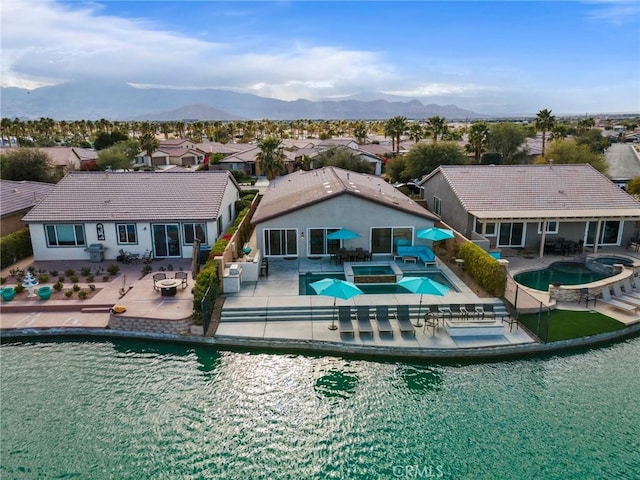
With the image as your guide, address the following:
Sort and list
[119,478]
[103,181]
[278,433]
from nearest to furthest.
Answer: [119,478] < [278,433] < [103,181]

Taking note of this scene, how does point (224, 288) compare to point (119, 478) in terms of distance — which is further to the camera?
point (224, 288)

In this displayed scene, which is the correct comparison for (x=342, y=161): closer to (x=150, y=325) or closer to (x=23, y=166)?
(x=23, y=166)

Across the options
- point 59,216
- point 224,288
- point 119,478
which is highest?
point 59,216

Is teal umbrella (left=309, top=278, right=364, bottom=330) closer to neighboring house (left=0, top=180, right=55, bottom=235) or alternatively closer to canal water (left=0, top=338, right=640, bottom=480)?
canal water (left=0, top=338, right=640, bottom=480)

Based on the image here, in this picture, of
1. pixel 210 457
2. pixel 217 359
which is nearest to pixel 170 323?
pixel 217 359

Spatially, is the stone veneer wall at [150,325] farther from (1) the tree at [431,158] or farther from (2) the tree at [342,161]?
(2) the tree at [342,161]

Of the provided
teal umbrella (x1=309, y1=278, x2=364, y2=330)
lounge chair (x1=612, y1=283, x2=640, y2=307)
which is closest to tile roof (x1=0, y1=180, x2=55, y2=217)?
teal umbrella (x1=309, y1=278, x2=364, y2=330)

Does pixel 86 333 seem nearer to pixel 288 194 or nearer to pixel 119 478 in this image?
pixel 119 478
